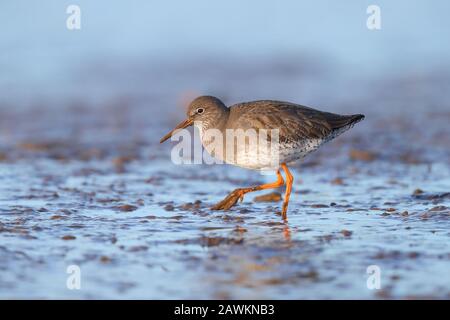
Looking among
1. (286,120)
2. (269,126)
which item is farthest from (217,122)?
(286,120)

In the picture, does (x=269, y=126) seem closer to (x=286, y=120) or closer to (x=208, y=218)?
(x=286, y=120)

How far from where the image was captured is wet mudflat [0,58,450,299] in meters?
5.90

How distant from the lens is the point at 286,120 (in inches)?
343

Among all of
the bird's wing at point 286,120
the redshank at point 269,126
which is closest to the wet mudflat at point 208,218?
the redshank at point 269,126

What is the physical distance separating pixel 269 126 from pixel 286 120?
0.28 m

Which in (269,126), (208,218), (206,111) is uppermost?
(206,111)

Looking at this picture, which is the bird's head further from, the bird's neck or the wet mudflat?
the wet mudflat

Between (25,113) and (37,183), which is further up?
(25,113)

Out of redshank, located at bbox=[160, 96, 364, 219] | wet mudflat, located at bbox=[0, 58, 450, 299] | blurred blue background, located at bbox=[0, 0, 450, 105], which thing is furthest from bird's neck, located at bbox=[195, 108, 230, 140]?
blurred blue background, located at bbox=[0, 0, 450, 105]

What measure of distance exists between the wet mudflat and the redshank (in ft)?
1.53
